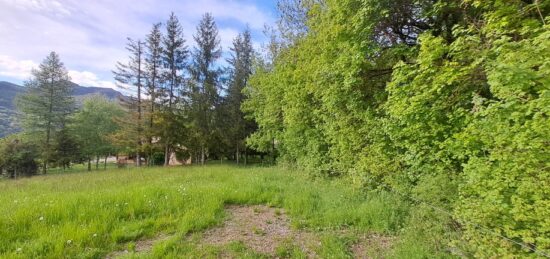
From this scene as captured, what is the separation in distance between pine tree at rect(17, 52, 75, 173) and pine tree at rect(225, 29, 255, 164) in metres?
16.3

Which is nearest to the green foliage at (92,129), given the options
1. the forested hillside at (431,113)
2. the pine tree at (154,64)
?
the pine tree at (154,64)

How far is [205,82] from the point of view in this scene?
19.7 m

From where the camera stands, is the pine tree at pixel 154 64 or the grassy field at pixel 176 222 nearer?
the grassy field at pixel 176 222

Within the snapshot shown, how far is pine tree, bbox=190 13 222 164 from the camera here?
19.3 m

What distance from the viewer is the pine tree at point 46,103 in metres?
23.0

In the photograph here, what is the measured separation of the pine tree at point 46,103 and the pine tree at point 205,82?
1405 centimetres

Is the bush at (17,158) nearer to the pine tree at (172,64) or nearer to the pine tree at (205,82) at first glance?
the pine tree at (172,64)

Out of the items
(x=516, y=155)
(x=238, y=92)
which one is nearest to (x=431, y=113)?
(x=516, y=155)

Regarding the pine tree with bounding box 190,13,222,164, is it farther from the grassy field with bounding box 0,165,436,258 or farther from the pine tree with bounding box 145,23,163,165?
the grassy field with bounding box 0,165,436,258

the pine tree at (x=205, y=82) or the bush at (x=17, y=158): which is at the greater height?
the pine tree at (x=205, y=82)

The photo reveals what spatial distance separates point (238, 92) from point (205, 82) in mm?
2609

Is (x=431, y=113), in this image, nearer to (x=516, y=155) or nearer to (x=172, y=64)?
(x=516, y=155)

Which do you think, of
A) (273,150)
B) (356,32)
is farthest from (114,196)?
(273,150)

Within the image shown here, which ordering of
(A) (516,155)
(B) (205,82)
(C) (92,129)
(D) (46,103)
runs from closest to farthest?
(A) (516,155)
(B) (205,82)
(D) (46,103)
(C) (92,129)
